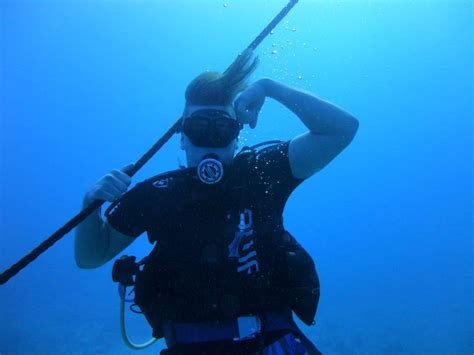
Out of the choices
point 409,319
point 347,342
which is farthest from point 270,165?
point 409,319

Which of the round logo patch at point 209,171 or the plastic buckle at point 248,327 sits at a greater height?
the round logo patch at point 209,171

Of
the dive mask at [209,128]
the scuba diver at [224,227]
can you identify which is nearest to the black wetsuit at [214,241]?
the scuba diver at [224,227]

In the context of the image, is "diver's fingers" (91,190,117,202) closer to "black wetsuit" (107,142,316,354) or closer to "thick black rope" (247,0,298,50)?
"black wetsuit" (107,142,316,354)

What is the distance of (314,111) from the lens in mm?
2344

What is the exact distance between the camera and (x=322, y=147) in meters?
2.31

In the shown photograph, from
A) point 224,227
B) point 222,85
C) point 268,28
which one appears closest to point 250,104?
point 222,85

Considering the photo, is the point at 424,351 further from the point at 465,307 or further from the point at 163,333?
the point at 163,333

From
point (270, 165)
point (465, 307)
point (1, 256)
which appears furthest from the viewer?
point (1, 256)

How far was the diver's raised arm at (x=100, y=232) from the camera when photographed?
81.9 inches

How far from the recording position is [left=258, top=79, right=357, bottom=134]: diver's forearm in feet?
7.63

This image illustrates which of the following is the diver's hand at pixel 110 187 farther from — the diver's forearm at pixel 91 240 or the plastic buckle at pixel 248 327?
the plastic buckle at pixel 248 327

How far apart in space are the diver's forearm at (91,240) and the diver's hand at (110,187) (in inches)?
7.9

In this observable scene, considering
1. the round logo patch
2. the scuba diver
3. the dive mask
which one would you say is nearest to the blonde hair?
the scuba diver

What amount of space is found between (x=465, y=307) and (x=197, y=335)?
1250 inches
